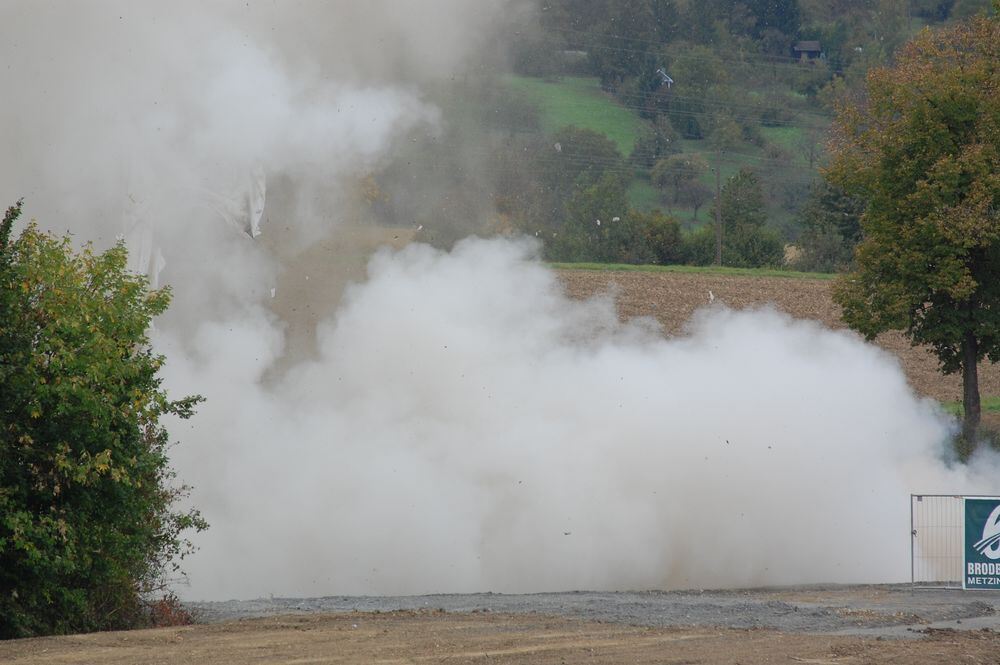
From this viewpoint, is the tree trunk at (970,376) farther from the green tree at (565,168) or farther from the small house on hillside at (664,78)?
the small house on hillside at (664,78)

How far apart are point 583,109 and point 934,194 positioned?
5038 centimetres

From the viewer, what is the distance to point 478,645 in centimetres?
1567

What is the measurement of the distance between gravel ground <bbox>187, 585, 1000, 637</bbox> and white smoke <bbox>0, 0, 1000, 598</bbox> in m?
1.85

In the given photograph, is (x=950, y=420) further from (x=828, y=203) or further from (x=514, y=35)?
(x=828, y=203)

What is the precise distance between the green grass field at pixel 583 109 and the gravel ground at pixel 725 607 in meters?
37.9

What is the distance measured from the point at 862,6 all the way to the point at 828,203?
7601 centimetres

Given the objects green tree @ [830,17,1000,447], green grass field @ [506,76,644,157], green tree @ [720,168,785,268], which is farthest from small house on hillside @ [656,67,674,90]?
green tree @ [830,17,1000,447]

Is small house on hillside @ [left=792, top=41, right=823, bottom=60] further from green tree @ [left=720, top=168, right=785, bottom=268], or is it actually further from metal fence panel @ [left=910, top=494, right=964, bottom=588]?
metal fence panel @ [left=910, top=494, right=964, bottom=588]

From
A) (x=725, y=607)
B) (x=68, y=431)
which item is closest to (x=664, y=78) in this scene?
(x=725, y=607)

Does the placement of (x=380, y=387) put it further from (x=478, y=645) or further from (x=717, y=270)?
(x=717, y=270)

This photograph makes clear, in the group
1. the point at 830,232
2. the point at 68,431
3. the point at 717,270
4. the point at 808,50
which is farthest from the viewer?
the point at 808,50

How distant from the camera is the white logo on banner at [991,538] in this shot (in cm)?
2133

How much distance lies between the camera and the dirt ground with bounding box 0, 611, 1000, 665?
14.8 meters

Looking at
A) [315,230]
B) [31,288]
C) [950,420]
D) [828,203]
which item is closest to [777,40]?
[828,203]
